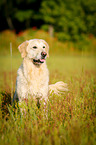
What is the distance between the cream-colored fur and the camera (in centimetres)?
297

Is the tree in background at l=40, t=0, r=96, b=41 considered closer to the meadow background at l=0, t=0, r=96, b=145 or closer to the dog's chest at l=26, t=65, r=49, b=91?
the meadow background at l=0, t=0, r=96, b=145

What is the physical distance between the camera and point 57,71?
8156 millimetres

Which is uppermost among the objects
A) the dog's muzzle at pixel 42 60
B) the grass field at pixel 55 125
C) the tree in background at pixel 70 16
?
the tree in background at pixel 70 16

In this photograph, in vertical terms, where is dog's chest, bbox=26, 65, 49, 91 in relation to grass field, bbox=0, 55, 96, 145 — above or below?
above

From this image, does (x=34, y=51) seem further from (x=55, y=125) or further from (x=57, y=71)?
(x=57, y=71)

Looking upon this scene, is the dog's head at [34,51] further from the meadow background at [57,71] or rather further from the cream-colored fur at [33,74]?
the meadow background at [57,71]

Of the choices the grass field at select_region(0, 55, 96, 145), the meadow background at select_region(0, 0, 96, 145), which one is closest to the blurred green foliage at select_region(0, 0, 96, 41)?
the meadow background at select_region(0, 0, 96, 145)

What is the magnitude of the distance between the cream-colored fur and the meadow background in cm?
20

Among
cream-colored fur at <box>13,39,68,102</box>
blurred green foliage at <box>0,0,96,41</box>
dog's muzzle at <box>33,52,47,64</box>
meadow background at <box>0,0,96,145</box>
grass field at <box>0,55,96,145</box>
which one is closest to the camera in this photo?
grass field at <box>0,55,96,145</box>

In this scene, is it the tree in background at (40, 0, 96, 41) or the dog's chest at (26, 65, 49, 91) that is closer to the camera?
the dog's chest at (26, 65, 49, 91)

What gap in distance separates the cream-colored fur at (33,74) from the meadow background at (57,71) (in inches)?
7.7

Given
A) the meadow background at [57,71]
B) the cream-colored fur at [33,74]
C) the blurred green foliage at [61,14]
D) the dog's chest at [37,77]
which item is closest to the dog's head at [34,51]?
the cream-colored fur at [33,74]

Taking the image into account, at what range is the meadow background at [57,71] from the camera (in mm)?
2137

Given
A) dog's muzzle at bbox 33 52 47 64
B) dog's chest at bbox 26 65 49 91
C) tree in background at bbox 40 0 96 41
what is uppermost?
tree in background at bbox 40 0 96 41
